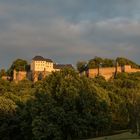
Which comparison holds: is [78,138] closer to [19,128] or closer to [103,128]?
[103,128]

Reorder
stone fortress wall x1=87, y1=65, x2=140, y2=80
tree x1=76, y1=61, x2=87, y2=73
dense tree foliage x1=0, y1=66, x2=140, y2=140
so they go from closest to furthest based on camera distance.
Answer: dense tree foliage x1=0, y1=66, x2=140, y2=140
stone fortress wall x1=87, y1=65, x2=140, y2=80
tree x1=76, y1=61, x2=87, y2=73

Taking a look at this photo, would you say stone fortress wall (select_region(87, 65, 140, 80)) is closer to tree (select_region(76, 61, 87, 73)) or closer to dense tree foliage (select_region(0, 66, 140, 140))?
tree (select_region(76, 61, 87, 73))

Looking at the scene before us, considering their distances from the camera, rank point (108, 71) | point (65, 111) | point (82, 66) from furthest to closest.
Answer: point (82, 66) → point (108, 71) → point (65, 111)

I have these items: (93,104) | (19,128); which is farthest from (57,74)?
(19,128)

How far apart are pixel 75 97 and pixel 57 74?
5.54 metres

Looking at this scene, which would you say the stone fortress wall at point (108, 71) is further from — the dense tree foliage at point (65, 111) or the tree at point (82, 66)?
the dense tree foliage at point (65, 111)

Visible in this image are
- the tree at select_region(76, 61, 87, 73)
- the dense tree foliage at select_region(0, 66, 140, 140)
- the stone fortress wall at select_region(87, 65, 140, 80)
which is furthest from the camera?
the tree at select_region(76, 61, 87, 73)

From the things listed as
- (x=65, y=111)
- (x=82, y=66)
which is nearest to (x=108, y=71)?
(x=82, y=66)

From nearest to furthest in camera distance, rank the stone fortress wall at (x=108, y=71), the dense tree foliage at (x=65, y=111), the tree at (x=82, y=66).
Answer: the dense tree foliage at (x=65, y=111) → the stone fortress wall at (x=108, y=71) → the tree at (x=82, y=66)

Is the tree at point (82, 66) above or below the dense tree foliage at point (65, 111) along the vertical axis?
above

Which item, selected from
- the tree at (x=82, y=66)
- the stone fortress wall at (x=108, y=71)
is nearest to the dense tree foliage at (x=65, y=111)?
the stone fortress wall at (x=108, y=71)

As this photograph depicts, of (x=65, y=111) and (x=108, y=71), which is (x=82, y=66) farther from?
(x=65, y=111)

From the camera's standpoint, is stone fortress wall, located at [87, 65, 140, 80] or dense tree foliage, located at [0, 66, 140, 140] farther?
stone fortress wall, located at [87, 65, 140, 80]

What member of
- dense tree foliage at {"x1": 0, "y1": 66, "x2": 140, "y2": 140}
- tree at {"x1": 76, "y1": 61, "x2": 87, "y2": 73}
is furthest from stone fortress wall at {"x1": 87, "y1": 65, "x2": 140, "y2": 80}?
dense tree foliage at {"x1": 0, "y1": 66, "x2": 140, "y2": 140}
